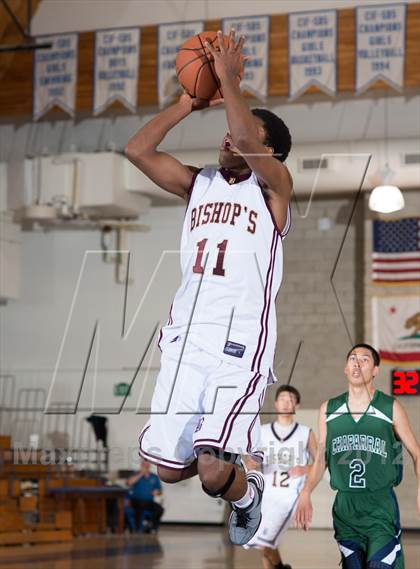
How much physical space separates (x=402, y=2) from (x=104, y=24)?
4010 mm

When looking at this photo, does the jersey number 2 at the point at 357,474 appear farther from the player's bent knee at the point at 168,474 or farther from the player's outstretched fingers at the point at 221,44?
the player's outstretched fingers at the point at 221,44

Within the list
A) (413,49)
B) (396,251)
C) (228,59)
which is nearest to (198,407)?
(228,59)

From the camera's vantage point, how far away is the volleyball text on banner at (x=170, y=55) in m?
13.1

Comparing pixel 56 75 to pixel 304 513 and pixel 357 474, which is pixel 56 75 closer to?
pixel 304 513

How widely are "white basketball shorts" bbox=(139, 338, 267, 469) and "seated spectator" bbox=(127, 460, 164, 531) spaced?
957cm

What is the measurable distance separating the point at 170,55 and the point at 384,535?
889 cm

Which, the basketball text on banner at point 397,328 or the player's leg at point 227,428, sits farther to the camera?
the basketball text on banner at point 397,328

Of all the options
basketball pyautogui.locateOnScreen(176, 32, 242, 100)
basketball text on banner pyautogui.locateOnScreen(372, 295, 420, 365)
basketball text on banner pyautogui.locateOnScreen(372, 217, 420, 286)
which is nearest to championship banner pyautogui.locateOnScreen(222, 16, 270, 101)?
basketball text on banner pyautogui.locateOnScreen(372, 217, 420, 286)

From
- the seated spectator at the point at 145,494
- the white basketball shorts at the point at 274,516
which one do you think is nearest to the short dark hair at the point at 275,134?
the white basketball shorts at the point at 274,516

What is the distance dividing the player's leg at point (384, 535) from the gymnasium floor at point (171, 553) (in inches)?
114

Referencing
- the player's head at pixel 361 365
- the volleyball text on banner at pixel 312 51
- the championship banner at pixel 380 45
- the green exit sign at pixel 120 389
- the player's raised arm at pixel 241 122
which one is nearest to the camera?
the player's raised arm at pixel 241 122

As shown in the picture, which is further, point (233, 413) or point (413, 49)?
point (413, 49)

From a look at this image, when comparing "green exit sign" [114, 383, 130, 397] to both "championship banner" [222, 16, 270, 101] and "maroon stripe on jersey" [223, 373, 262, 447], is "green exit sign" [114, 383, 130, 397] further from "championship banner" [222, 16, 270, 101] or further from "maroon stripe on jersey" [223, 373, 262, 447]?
"maroon stripe on jersey" [223, 373, 262, 447]

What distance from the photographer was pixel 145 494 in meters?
13.6
